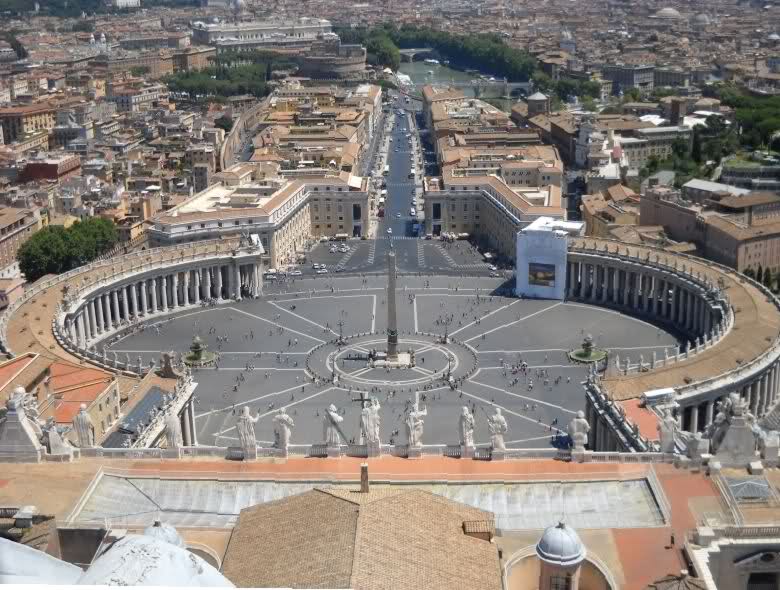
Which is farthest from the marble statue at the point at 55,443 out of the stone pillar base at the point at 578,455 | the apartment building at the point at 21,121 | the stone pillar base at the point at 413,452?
the apartment building at the point at 21,121

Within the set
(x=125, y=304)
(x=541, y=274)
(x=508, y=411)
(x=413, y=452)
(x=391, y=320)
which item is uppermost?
(x=413, y=452)

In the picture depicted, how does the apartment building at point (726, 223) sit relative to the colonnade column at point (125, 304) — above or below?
above

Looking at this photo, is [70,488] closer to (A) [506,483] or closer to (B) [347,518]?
(B) [347,518]

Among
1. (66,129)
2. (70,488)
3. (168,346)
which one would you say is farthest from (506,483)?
(66,129)

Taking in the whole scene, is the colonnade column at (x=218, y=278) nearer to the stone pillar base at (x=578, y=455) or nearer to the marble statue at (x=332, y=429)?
the marble statue at (x=332, y=429)

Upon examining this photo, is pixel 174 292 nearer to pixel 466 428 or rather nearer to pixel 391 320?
pixel 391 320

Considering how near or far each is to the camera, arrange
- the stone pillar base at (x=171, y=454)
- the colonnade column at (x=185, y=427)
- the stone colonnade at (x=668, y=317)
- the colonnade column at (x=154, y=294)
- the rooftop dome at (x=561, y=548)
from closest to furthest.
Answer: the rooftop dome at (x=561, y=548) < the stone pillar base at (x=171, y=454) < the stone colonnade at (x=668, y=317) < the colonnade column at (x=185, y=427) < the colonnade column at (x=154, y=294)

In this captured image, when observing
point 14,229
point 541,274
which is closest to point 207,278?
point 14,229
